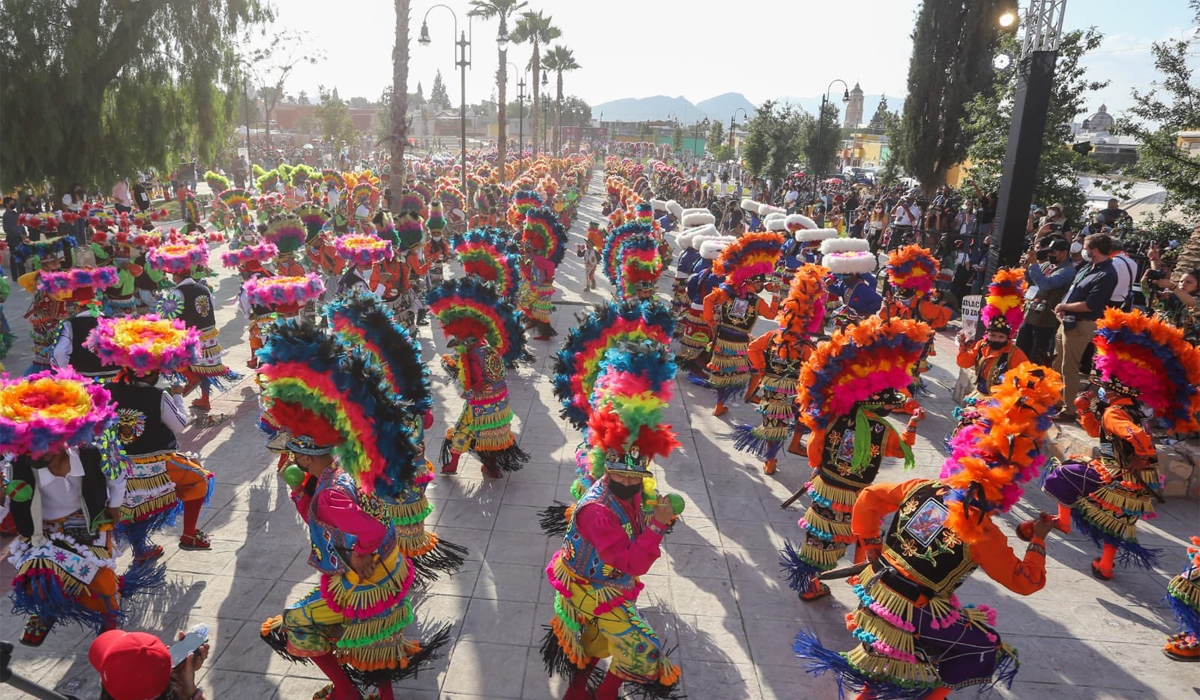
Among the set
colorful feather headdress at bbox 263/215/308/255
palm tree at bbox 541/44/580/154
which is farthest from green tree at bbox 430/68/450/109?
colorful feather headdress at bbox 263/215/308/255

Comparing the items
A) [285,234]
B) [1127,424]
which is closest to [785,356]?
[1127,424]

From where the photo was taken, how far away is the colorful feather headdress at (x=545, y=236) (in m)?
12.7

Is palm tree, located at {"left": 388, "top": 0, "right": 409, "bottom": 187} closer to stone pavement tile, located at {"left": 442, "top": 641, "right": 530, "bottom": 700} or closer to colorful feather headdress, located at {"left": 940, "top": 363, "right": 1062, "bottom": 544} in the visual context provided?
stone pavement tile, located at {"left": 442, "top": 641, "right": 530, "bottom": 700}

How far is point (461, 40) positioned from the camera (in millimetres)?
→ 24609

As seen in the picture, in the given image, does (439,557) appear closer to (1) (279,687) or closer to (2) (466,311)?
(1) (279,687)

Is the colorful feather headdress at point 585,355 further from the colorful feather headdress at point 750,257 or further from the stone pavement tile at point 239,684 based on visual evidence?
the colorful feather headdress at point 750,257

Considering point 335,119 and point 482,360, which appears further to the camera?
point 335,119

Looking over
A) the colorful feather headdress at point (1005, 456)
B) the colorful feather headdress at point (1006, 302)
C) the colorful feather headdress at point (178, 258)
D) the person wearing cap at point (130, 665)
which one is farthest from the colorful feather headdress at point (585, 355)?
the colorful feather headdress at point (178, 258)

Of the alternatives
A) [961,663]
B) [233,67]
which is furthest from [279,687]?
[233,67]

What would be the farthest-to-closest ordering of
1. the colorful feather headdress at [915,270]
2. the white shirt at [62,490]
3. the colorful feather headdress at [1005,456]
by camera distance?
1. the colorful feather headdress at [915,270]
2. the white shirt at [62,490]
3. the colorful feather headdress at [1005,456]

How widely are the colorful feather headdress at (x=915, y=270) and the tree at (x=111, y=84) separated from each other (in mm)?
16850

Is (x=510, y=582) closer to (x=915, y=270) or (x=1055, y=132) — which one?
(x=915, y=270)

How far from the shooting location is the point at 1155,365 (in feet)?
18.1

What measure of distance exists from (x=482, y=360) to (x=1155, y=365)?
5765 mm
